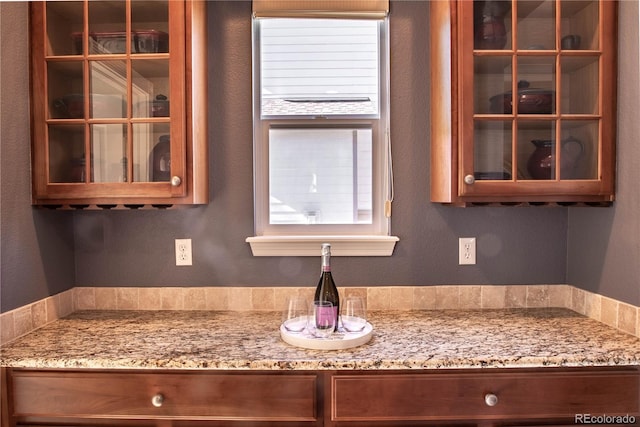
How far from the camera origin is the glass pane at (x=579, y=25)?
1617 mm

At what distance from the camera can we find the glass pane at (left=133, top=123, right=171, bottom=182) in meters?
1.62

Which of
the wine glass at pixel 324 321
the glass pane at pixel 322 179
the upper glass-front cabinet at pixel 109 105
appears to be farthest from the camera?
the glass pane at pixel 322 179

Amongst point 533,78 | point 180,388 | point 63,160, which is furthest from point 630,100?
point 63,160

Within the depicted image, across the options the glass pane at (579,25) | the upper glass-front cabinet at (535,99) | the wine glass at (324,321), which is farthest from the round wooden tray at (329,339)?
the glass pane at (579,25)

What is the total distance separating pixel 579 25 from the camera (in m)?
1.63

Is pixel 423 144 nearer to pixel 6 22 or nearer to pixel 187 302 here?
pixel 187 302

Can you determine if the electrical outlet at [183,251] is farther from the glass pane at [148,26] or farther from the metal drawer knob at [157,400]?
the glass pane at [148,26]

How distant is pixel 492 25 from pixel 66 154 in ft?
5.61

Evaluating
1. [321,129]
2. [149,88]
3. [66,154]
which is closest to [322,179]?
[321,129]

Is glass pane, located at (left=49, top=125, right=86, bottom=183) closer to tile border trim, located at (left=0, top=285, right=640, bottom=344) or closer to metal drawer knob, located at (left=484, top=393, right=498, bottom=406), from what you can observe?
tile border trim, located at (left=0, top=285, right=640, bottom=344)

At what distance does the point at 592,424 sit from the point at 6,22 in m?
2.44

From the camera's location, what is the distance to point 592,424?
1.37 m

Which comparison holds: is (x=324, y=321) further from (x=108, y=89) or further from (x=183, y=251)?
(x=108, y=89)

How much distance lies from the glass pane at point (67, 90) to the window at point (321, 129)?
0.70 meters
